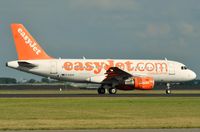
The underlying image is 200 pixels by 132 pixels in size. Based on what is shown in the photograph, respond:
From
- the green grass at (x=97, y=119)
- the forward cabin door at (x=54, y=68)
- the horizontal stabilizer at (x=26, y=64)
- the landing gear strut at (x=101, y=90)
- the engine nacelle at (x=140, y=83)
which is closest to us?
the green grass at (x=97, y=119)

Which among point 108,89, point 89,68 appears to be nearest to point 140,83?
point 108,89

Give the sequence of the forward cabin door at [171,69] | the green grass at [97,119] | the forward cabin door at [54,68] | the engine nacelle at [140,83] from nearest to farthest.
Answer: the green grass at [97,119] → the engine nacelle at [140,83] → the forward cabin door at [54,68] → the forward cabin door at [171,69]

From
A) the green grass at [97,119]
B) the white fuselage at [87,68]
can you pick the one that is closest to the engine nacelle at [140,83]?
the white fuselage at [87,68]

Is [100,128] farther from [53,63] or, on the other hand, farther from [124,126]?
[53,63]

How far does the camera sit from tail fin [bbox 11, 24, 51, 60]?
195ft

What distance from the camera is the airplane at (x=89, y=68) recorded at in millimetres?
57500

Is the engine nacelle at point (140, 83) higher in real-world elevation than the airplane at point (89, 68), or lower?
lower

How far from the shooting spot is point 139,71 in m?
60.4

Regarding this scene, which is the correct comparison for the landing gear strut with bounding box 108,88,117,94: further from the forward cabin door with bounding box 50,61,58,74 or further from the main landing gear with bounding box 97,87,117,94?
the forward cabin door with bounding box 50,61,58,74

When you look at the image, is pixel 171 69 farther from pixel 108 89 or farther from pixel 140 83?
pixel 108 89

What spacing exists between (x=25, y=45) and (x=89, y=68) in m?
7.43

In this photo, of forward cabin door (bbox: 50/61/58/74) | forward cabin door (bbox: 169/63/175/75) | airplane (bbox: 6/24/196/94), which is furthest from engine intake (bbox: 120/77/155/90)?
forward cabin door (bbox: 50/61/58/74)

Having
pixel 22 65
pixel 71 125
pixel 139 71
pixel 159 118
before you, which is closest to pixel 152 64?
pixel 139 71

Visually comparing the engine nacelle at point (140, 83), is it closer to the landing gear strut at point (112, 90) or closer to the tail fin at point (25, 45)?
the landing gear strut at point (112, 90)
